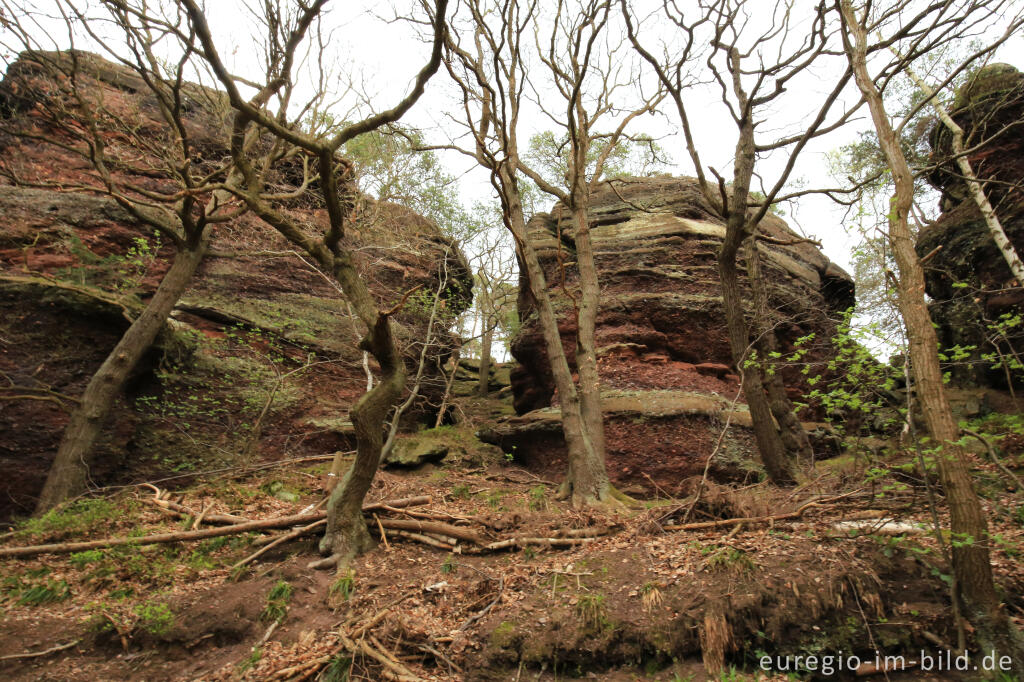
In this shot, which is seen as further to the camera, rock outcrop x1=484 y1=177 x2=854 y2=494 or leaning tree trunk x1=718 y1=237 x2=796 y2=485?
rock outcrop x1=484 y1=177 x2=854 y2=494

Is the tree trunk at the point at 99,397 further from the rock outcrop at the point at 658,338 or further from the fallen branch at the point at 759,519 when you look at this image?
the fallen branch at the point at 759,519

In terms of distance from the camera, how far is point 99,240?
1113 centimetres

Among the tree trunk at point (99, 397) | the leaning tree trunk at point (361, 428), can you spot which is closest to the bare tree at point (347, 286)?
the leaning tree trunk at point (361, 428)

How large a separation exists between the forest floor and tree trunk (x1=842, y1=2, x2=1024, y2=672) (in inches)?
15.5

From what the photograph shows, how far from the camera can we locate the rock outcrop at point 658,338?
10.6 m

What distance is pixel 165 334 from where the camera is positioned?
10.1 m

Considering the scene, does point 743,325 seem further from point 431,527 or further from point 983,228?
point 983,228

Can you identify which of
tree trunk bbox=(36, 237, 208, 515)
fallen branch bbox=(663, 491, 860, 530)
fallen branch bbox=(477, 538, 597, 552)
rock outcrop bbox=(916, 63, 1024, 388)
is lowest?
fallen branch bbox=(477, 538, 597, 552)

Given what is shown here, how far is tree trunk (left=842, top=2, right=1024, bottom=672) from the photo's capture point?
4395 millimetres

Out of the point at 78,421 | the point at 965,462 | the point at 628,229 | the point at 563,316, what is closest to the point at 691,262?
the point at 628,229

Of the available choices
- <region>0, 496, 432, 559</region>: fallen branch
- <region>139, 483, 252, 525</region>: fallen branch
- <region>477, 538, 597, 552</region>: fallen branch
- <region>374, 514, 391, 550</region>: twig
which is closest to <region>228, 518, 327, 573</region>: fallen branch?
<region>0, 496, 432, 559</region>: fallen branch

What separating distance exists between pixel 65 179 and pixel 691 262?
15169 millimetres

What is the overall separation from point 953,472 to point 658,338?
794 centimetres

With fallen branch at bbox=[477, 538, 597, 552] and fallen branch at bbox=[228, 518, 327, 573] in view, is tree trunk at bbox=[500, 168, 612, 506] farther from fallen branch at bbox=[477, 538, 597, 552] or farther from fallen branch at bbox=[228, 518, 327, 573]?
fallen branch at bbox=[228, 518, 327, 573]
